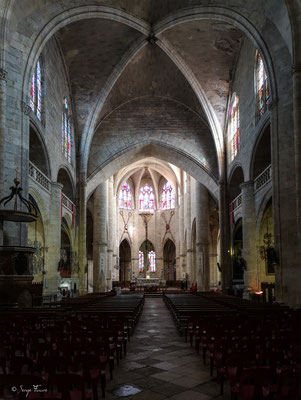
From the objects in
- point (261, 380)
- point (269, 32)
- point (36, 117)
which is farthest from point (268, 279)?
point (261, 380)

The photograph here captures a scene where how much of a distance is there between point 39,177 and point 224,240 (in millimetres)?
13812

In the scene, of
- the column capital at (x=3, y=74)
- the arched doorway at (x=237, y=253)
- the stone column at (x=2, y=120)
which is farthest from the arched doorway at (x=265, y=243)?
the column capital at (x=3, y=74)

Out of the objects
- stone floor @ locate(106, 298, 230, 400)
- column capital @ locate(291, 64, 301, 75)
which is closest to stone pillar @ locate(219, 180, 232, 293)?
column capital @ locate(291, 64, 301, 75)

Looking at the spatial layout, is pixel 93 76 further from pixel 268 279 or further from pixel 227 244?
pixel 268 279

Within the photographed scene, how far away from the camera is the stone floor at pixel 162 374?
5.57 meters

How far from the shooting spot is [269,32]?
17234 mm

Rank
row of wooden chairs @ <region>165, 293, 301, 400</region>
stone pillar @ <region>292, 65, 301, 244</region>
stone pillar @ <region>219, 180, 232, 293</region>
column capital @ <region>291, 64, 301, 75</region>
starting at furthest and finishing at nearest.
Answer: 1. stone pillar @ <region>219, 180, 232, 293</region>
2. column capital @ <region>291, 64, 301, 75</region>
3. stone pillar @ <region>292, 65, 301, 244</region>
4. row of wooden chairs @ <region>165, 293, 301, 400</region>

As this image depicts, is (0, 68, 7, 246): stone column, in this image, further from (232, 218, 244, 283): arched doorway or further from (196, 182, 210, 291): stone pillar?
(196, 182, 210, 291): stone pillar

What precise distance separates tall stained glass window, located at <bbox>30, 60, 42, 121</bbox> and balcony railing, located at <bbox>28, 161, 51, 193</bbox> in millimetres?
2713

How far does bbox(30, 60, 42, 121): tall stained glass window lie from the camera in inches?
779

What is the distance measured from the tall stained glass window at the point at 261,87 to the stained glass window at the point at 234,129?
435cm

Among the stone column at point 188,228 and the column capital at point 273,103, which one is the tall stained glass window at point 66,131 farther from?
the stone column at point 188,228

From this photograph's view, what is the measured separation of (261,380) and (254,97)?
1977 cm

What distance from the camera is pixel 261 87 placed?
20.8 meters
